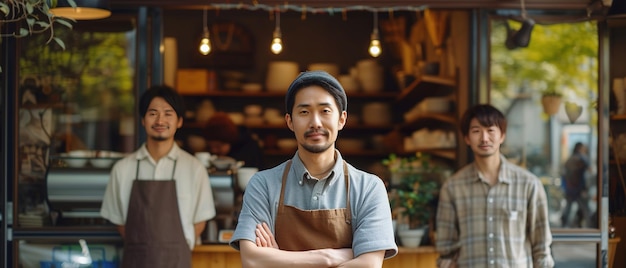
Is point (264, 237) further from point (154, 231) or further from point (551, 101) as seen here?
point (551, 101)

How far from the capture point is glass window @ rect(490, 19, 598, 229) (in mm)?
5836

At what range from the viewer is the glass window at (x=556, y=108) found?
19.1 ft

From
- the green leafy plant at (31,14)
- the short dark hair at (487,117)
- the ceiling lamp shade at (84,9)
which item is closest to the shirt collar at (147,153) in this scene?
the ceiling lamp shade at (84,9)

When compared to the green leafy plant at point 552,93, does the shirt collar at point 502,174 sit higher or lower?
lower

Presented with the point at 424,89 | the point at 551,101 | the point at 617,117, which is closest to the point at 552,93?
the point at 551,101

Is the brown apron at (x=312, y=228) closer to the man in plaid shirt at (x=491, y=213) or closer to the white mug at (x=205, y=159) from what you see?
the man in plaid shirt at (x=491, y=213)

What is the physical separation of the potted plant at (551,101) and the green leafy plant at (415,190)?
0.85 m

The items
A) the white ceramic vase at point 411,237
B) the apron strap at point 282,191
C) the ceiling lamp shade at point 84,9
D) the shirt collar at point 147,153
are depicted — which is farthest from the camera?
the white ceramic vase at point 411,237

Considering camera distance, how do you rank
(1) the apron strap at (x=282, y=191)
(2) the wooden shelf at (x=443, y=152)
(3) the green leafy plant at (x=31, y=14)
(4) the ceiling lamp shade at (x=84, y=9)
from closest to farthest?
(1) the apron strap at (x=282, y=191)
(3) the green leafy plant at (x=31, y=14)
(4) the ceiling lamp shade at (x=84, y=9)
(2) the wooden shelf at (x=443, y=152)

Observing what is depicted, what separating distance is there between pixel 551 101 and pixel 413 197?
1.19 meters

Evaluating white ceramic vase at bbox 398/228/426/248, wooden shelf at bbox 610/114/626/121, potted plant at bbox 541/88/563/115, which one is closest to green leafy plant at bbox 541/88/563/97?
potted plant at bbox 541/88/563/115

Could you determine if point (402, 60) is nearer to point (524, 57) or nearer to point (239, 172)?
point (524, 57)

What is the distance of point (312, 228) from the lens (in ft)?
10.6

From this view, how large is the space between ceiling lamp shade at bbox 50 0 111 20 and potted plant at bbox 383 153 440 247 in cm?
212
